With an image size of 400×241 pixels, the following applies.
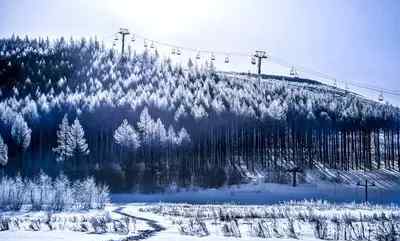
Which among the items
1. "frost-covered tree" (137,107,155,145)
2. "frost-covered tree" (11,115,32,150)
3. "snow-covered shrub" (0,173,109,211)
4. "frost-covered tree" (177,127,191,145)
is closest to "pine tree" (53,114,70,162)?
"frost-covered tree" (11,115,32,150)

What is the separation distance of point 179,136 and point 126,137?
10936mm

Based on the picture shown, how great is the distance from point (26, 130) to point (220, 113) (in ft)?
135

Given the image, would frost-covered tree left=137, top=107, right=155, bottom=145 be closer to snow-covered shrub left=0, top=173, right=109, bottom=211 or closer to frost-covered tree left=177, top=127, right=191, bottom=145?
frost-covered tree left=177, top=127, right=191, bottom=145

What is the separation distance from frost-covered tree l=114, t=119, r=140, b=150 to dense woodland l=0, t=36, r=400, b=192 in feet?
0.60

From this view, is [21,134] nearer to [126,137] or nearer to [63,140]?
[63,140]

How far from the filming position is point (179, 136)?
367ft

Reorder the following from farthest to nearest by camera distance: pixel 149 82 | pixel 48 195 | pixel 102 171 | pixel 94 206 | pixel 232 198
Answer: pixel 149 82 < pixel 102 171 < pixel 232 198 < pixel 48 195 < pixel 94 206

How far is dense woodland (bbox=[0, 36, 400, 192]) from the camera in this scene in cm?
10550

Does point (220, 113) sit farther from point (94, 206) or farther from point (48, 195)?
point (94, 206)

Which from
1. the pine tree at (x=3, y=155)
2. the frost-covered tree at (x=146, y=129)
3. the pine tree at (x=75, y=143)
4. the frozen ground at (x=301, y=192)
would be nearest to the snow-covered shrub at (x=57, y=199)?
the frozen ground at (x=301, y=192)

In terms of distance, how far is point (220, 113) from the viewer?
12612 cm

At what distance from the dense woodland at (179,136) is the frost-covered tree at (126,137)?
183mm

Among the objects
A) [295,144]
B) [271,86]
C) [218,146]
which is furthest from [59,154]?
[271,86]

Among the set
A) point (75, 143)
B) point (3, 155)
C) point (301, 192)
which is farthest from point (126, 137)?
point (301, 192)
